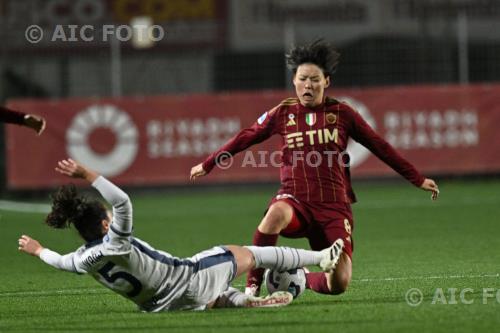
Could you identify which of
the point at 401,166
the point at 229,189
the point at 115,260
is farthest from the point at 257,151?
the point at 115,260

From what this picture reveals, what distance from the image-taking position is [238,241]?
37.7 feet

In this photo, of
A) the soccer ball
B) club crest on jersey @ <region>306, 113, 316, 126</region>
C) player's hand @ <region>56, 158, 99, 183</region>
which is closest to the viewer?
player's hand @ <region>56, 158, 99, 183</region>

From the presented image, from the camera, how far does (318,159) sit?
293 inches

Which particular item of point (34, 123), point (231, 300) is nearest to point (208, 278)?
point (231, 300)

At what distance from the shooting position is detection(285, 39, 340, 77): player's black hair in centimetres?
744

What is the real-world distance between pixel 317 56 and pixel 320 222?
108cm

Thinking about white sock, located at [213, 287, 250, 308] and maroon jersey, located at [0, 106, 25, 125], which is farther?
maroon jersey, located at [0, 106, 25, 125]

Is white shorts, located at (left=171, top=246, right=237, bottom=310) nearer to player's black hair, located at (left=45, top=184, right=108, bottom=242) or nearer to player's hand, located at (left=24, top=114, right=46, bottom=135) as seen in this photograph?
player's black hair, located at (left=45, top=184, right=108, bottom=242)

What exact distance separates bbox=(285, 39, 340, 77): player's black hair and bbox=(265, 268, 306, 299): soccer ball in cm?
134

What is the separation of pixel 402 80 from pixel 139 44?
4.76 m

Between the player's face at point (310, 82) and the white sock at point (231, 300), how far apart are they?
1391 millimetres

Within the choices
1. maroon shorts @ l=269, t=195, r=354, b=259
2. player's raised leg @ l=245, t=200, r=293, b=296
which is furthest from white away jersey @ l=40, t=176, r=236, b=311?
maroon shorts @ l=269, t=195, r=354, b=259

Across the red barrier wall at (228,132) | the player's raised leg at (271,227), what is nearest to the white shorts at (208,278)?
the player's raised leg at (271,227)

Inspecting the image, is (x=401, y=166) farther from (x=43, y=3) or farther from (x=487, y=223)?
(x=43, y=3)
